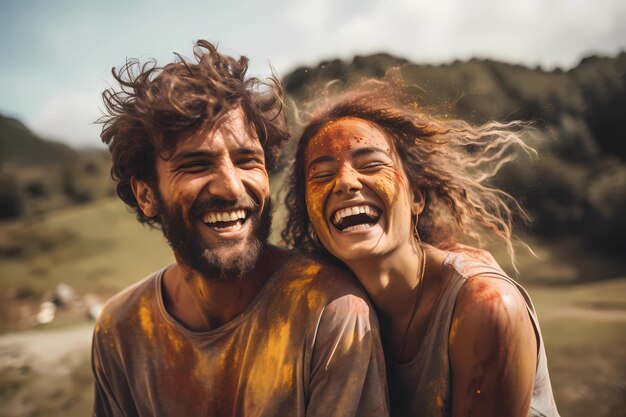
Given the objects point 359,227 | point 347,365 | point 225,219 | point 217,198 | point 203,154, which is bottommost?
point 347,365

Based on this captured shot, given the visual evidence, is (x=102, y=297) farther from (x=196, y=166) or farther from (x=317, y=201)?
(x=317, y=201)

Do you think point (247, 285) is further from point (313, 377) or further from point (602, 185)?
point (602, 185)

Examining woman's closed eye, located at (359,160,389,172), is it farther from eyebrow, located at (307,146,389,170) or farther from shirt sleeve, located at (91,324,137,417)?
shirt sleeve, located at (91,324,137,417)

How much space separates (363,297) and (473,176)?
3.70ft

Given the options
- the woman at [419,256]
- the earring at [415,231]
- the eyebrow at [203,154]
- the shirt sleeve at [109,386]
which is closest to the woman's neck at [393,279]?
the woman at [419,256]

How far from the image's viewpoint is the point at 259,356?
2.46m

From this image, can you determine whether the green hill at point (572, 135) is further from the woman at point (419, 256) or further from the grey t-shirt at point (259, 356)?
the grey t-shirt at point (259, 356)

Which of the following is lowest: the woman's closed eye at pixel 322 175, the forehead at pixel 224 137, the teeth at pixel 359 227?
the teeth at pixel 359 227

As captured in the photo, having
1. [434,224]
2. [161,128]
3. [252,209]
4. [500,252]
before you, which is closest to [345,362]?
[252,209]

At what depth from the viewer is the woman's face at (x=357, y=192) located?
2506 mm

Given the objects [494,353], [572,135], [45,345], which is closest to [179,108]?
[494,353]

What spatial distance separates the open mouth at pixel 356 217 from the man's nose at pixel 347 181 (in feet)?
0.29

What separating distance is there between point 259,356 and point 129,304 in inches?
33.2

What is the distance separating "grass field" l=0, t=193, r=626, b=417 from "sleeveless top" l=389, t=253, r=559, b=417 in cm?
146
